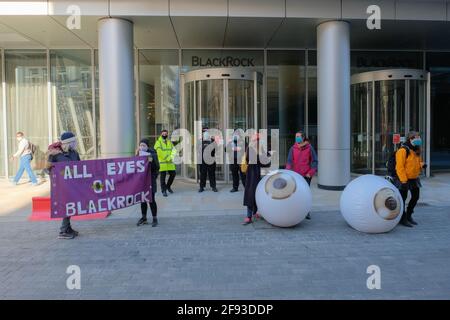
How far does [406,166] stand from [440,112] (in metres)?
10.5

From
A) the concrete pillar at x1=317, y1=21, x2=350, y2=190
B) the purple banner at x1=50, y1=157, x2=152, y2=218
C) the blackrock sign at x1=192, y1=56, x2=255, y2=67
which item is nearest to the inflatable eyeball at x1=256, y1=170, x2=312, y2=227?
the purple banner at x1=50, y1=157, x2=152, y2=218

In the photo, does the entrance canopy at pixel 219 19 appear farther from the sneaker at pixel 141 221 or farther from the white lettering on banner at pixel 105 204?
the sneaker at pixel 141 221

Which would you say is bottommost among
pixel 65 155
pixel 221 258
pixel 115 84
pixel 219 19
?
pixel 221 258

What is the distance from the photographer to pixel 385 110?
1290 cm

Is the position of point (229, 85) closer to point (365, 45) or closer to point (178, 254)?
point (365, 45)

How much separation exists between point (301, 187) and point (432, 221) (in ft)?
9.09

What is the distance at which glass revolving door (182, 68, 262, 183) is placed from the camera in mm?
11422

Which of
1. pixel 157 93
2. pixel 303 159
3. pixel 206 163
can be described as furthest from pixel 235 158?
pixel 157 93

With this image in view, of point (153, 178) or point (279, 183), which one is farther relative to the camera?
point (153, 178)

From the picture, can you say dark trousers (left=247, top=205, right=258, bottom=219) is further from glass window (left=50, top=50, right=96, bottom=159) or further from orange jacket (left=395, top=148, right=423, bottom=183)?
glass window (left=50, top=50, right=96, bottom=159)

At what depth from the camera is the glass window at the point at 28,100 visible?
1323cm

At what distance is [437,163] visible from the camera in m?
15.5

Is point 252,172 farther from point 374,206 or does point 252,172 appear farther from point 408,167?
point 408,167
